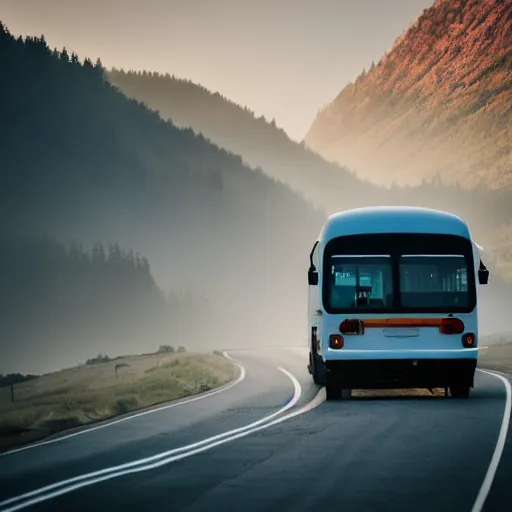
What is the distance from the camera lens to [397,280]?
2120 cm

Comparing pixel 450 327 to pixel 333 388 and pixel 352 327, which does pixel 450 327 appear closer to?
pixel 352 327

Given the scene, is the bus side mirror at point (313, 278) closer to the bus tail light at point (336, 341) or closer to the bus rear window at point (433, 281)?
the bus tail light at point (336, 341)

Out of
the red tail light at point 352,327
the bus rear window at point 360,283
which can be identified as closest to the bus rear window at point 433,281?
the bus rear window at point 360,283

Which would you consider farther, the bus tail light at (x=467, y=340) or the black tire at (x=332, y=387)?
the black tire at (x=332, y=387)

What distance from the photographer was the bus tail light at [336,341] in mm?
20828

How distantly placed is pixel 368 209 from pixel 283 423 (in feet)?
18.1

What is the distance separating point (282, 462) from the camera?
44.5 ft

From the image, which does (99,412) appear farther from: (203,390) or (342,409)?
(203,390)

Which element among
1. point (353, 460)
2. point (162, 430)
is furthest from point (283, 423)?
point (353, 460)

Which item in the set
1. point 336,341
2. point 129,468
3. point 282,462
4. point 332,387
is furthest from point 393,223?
point 129,468

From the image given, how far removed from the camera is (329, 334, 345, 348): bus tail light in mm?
20828

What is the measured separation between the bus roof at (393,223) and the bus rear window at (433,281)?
591 millimetres

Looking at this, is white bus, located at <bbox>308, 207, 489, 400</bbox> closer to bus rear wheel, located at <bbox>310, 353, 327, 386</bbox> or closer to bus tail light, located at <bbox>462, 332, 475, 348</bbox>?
bus tail light, located at <bbox>462, 332, 475, 348</bbox>

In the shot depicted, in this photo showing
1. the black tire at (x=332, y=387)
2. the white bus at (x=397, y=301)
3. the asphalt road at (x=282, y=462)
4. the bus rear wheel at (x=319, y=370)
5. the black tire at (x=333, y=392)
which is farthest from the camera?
the black tire at (x=333, y=392)
